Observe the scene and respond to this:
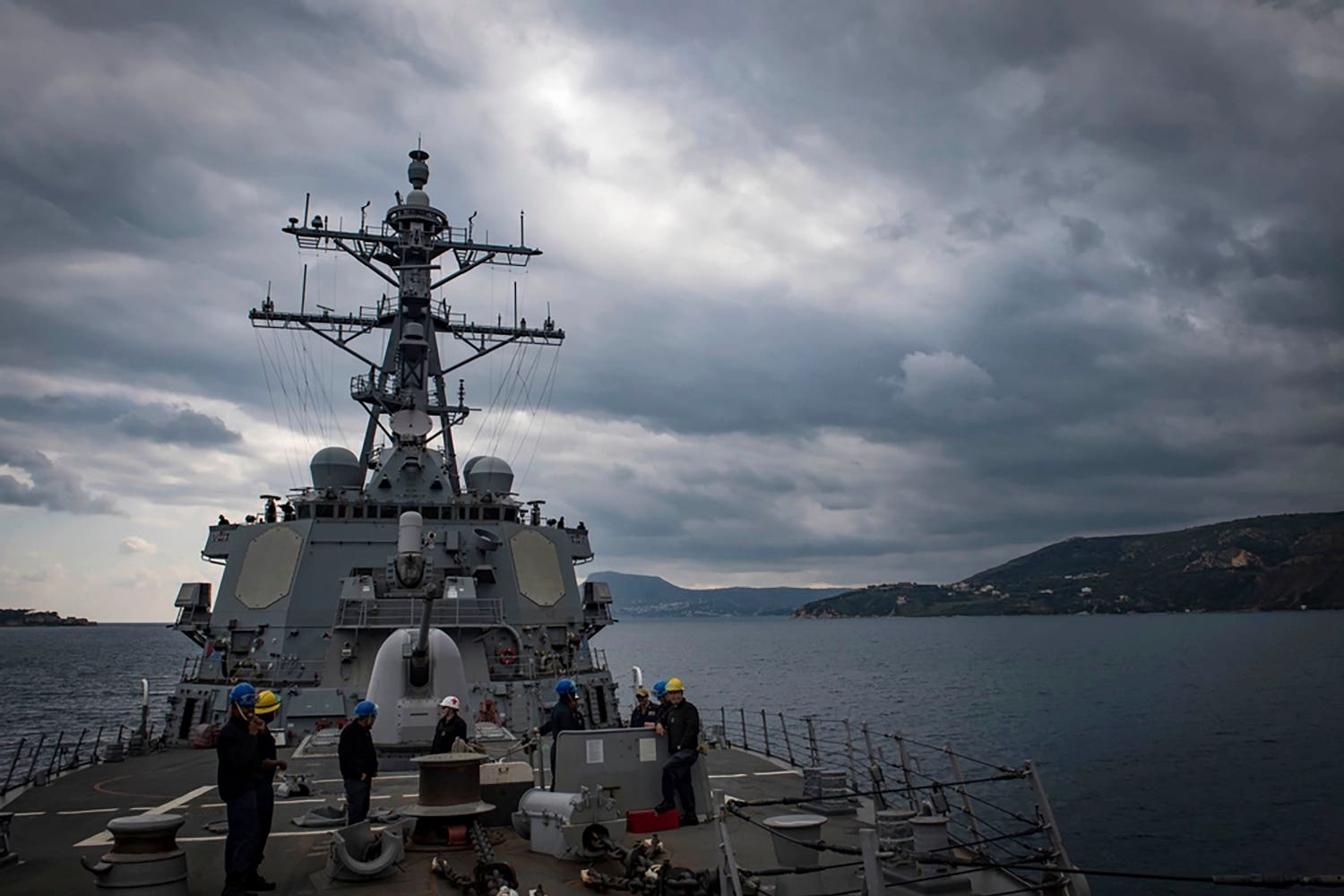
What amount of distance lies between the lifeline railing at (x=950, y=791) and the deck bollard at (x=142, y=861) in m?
3.49

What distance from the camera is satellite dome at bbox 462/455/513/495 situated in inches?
990

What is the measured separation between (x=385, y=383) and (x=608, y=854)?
2144 cm

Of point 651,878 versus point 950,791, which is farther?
point 950,791

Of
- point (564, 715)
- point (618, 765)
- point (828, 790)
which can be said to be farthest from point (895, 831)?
point (564, 715)

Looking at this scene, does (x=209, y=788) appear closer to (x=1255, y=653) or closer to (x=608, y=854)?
(x=608, y=854)

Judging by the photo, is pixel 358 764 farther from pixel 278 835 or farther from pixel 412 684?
pixel 412 684

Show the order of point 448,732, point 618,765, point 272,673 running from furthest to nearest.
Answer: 1. point 272,673
2. point 448,732
3. point 618,765

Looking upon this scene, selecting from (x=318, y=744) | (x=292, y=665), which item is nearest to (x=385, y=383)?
(x=292, y=665)

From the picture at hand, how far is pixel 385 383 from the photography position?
26.1m

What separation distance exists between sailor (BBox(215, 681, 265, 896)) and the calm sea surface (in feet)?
43.4

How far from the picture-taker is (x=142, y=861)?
18.4ft

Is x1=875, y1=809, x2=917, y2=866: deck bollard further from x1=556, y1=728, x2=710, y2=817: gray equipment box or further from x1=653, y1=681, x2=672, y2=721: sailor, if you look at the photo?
x1=653, y1=681, x2=672, y2=721: sailor

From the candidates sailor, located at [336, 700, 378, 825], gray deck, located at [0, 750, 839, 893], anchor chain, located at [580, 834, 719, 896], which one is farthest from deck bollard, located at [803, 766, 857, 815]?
sailor, located at [336, 700, 378, 825]

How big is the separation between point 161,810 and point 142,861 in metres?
5.37
